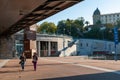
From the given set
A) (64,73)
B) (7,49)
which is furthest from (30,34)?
(64,73)

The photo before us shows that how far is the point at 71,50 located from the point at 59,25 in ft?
169

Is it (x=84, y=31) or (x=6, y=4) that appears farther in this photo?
(x=84, y=31)

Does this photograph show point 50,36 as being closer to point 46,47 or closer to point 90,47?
point 46,47

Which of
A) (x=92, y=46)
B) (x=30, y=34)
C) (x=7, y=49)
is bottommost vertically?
(x=7, y=49)

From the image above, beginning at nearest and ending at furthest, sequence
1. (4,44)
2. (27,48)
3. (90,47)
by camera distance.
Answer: (27,48), (4,44), (90,47)

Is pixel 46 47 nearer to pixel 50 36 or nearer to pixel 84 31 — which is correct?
pixel 50 36

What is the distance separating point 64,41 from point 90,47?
2047 centimetres

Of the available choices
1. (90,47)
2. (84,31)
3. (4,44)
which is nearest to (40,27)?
(84,31)

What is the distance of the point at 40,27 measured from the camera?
147750 mm

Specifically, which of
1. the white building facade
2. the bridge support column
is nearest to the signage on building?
the bridge support column

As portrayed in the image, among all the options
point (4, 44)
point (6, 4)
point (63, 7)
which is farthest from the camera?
point (4, 44)

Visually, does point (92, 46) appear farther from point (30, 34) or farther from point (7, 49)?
point (30, 34)

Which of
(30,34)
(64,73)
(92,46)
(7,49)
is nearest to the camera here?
(64,73)

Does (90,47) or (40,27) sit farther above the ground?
(40,27)
